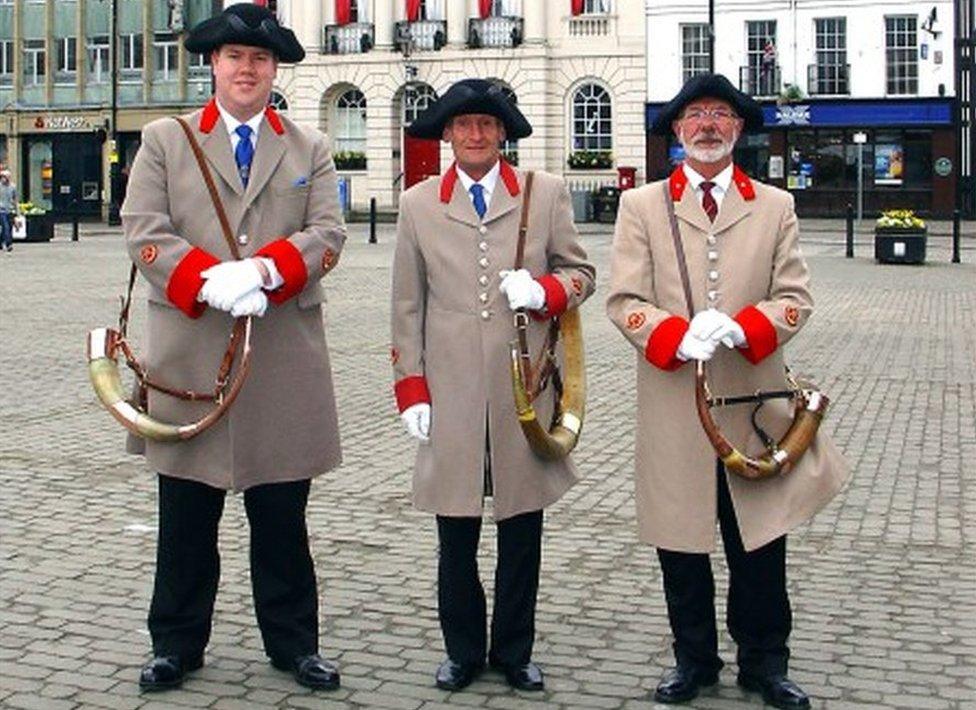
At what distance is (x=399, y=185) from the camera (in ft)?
159

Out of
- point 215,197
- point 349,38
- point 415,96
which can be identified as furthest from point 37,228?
point 215,197

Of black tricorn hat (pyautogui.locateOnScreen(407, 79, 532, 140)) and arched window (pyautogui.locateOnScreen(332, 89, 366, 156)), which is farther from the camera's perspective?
arched window (pyautogui.locateOnScreen(332, 89, 366, 156))

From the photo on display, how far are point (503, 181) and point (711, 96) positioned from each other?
729mm

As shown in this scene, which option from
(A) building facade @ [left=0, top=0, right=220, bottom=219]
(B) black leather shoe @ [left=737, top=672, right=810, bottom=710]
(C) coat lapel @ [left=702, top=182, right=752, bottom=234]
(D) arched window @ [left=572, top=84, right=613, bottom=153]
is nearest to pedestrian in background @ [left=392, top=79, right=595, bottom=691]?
(C) coat lapel @ [left=702, top=182, right=752, bottom=234]

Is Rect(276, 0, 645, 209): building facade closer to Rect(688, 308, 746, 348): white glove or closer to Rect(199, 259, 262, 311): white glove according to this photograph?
Rect(199, 259, 262, 311): white glove

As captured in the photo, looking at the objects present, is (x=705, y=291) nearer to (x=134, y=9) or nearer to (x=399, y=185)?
(x=399, y=185)

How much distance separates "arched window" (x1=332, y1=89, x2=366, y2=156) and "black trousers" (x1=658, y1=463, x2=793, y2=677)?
45224 millimetres

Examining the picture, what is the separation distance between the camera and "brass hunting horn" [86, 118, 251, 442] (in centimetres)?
464

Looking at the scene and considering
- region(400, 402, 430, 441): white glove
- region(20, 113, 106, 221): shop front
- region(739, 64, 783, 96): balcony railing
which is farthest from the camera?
region(20, 113, 106, 221): shop front

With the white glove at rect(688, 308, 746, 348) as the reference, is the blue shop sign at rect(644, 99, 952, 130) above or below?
above

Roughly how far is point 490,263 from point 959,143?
4066 cm

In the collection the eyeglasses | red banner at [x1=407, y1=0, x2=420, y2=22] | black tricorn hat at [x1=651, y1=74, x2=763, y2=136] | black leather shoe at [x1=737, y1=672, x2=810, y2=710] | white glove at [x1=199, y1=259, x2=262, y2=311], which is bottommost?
black leather shoe at [x1=737, y1=672, x2=810, y2=710]

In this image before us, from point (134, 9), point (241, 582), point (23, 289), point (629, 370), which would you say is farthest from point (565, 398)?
point (134, 9)

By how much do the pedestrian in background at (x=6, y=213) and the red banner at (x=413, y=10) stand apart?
61.1 feet
